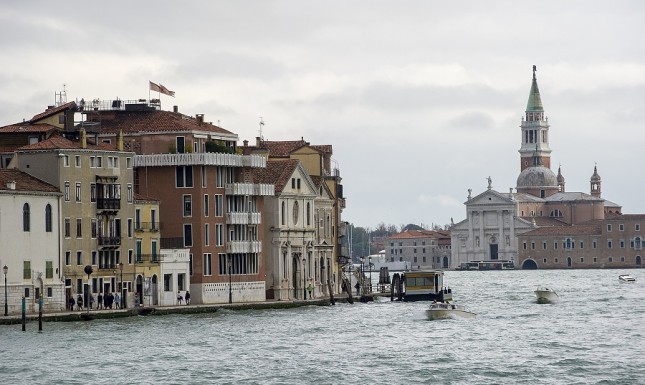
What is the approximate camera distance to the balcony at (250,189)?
7781 centimetres

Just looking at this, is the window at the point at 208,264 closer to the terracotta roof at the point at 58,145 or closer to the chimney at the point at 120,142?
the chimney at the point at 120,142

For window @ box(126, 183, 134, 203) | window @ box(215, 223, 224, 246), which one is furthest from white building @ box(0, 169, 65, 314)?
window @ box(215, 223, 224, 246)

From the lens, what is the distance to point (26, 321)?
60.8m

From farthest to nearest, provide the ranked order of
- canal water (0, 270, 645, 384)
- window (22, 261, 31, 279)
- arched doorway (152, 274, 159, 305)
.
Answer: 1. arched doorway (152, 274, 159, 305)
2. window (22, 261, 31, 279)
3. canal water (0, 270, 645, 384)

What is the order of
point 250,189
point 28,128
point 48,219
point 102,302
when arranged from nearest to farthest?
point 48,219
point 102,302
point 28,128
point 250,189

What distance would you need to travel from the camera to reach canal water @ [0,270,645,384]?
157 ft

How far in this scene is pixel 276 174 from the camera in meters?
82.3

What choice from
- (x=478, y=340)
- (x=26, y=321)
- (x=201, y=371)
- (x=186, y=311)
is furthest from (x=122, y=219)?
(x=201, y=371)

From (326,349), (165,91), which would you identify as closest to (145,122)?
(165,91)

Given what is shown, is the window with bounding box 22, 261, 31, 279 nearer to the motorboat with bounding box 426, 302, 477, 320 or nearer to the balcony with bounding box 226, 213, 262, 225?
the balcony with bounding box 226, 213, 262, 225

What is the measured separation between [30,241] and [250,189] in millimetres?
14823

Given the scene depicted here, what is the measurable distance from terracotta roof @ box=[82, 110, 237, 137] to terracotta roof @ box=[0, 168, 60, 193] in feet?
34.0

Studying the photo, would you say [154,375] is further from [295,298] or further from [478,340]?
[295,298]

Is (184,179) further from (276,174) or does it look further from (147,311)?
(147,311)
